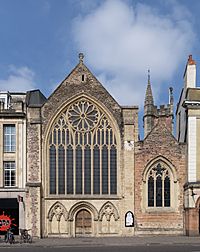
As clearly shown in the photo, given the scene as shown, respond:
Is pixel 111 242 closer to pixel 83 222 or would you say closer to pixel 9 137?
pixel 83 222

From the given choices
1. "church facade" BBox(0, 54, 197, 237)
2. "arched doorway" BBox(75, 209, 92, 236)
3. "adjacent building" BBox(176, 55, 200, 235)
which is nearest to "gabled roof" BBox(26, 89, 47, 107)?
"church facade" BBox(0, 54, 197, 237)

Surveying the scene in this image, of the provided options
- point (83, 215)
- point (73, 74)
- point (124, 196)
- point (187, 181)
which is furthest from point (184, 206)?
point (73, 74)

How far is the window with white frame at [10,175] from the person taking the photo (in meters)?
42.9

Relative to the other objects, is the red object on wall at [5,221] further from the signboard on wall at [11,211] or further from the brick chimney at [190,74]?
the brick chimney at [190,74]

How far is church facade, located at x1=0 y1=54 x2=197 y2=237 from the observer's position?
1678 inches

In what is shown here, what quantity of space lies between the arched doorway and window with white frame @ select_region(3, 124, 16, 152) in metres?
7.91

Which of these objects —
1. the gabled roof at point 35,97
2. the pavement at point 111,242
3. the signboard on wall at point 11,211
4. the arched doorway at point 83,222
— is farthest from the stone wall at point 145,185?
the gabled roof at point 35,97

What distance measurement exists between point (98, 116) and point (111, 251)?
17.8m

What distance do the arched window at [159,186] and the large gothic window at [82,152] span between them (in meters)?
3.05

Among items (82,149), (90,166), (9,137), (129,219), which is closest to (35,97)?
(9,137)

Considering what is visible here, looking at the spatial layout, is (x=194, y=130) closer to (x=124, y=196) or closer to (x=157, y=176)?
(x=157, y=176)

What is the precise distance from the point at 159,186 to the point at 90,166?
6077mm

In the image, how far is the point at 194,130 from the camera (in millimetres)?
42438

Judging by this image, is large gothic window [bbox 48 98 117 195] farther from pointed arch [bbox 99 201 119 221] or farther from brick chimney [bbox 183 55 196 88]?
brick chimney [bbox 183 55 196 88]
